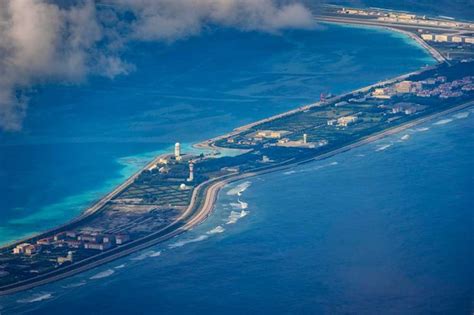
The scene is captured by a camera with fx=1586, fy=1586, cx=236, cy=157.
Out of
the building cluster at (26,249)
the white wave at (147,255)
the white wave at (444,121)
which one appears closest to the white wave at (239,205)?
the white wave at (147,255)

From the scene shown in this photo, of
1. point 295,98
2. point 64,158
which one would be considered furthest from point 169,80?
point 64,158

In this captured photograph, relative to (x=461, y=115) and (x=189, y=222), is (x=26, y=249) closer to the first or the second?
(x=189, y=222)

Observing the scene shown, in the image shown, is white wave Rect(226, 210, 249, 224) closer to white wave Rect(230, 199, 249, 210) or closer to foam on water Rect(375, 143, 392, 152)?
white wave Rect(230, 199, 249, 210)

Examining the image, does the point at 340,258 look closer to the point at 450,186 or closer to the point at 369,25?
the point at 450,186

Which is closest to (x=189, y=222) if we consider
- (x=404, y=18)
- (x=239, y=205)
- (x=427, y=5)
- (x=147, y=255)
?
(x=239, y=205)

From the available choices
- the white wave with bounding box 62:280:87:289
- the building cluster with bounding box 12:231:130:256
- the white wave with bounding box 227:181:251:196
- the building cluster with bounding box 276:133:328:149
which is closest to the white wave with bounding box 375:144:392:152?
the building cluster with bounding box 276:133:328:149

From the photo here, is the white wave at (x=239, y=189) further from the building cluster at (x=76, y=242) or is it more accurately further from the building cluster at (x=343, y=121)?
the building cluster at (x=343, y=121)
